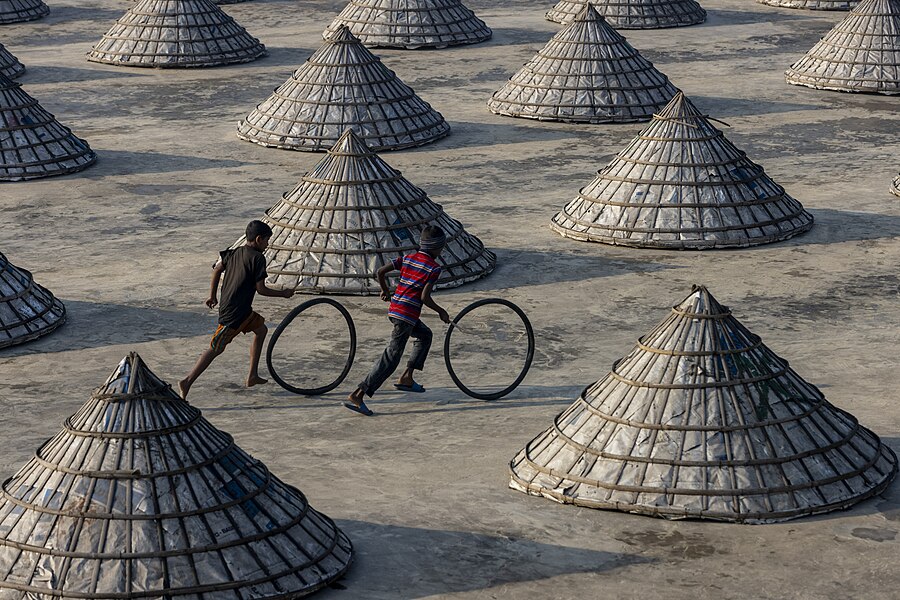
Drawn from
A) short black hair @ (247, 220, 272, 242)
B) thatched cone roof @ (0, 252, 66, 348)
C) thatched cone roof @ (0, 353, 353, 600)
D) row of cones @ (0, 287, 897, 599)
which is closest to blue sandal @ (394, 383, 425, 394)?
short black hair @ (247, 220, 272, 242)

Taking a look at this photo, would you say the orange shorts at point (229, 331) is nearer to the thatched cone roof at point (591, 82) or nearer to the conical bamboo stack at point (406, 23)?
the thatched cone roof at point (591, 82)

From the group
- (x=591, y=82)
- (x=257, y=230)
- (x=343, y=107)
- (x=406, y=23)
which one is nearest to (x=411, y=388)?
(x=257, y=230)

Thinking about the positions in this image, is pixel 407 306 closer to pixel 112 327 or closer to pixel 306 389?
pixel 306 389

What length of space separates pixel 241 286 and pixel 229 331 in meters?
0.39

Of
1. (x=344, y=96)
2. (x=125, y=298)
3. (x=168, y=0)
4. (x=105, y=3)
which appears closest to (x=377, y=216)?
(x=125, y=298)

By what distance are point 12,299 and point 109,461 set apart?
6106mm

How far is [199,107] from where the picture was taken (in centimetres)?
2578

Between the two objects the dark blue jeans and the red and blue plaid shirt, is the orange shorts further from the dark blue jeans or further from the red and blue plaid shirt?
the red and blue plaid shirt

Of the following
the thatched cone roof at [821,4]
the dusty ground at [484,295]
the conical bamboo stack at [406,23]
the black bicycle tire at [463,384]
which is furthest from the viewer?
the thatched cone roof at [821,4]

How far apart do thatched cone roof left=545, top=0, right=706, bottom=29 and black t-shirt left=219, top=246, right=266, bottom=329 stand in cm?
1952

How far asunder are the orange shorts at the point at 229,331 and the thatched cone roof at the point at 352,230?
2677mm

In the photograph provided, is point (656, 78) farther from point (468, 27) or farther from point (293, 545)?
point (293, 545)

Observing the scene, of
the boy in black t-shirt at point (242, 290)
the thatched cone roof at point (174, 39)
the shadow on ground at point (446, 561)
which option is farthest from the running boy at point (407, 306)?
the thatched cone roof at point (174, 39)

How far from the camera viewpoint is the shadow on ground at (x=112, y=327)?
570 inches
